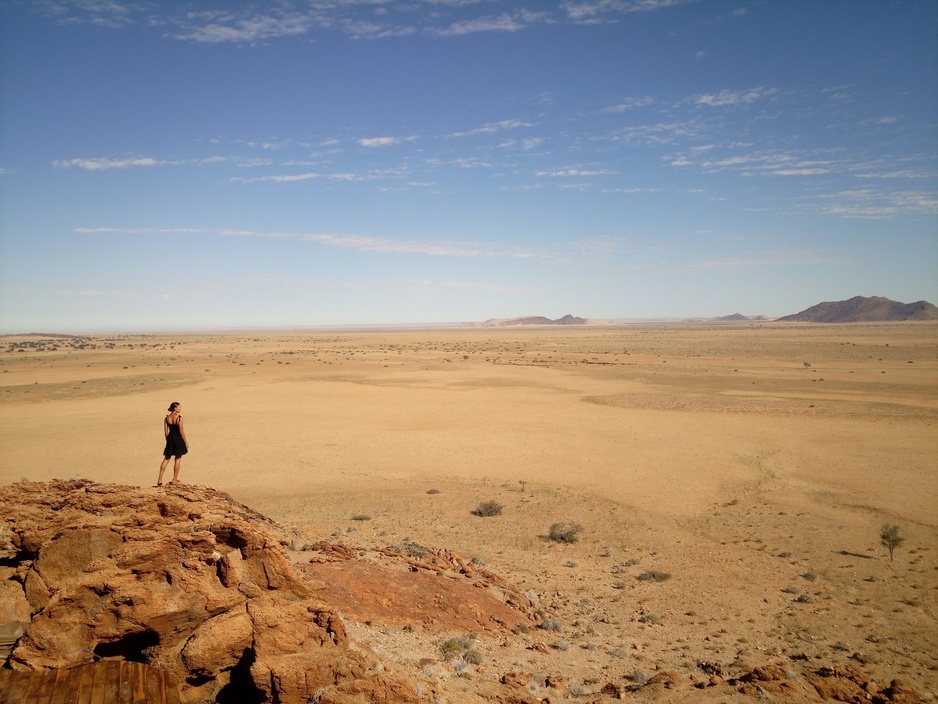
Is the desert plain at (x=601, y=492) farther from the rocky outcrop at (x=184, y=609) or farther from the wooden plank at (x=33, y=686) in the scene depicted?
the wooden plank at (x=33, y=686)

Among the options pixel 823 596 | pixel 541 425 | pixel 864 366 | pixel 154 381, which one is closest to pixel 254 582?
pixel 823 596

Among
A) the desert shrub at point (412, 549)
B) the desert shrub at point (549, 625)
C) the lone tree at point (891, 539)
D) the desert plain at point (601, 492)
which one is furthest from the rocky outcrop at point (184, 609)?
the lone tree at point (891, 539)

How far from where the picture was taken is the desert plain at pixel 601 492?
8.49m

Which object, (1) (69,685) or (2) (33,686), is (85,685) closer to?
(1) (69,685)

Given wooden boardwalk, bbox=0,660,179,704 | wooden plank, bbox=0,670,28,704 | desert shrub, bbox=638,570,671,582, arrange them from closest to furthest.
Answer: wooden plank, bbox=0,670,28,704
wooden boardwalk, bbox=0,660,179,704
desert shrub, bbox=638,570,671,582

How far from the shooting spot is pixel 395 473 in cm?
2056

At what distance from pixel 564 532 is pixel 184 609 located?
10.3m

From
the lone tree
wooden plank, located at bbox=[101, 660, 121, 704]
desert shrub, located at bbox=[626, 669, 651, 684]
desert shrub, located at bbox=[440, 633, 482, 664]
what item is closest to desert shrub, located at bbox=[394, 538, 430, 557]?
desert shrub, located at bbox=[440, 633, 482, 664]

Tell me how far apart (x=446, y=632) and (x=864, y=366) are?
59.7 metres

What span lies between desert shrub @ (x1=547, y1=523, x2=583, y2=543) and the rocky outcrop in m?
8.67

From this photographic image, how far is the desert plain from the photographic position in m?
8.49

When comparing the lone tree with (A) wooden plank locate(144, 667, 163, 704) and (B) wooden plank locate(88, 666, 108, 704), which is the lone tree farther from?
(B) wooden plank locate(88, 666, 108, 704)

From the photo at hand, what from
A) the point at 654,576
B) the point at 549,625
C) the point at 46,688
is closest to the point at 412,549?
the point at 549,625

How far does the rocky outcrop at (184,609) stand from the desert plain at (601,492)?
1349 millimetres
